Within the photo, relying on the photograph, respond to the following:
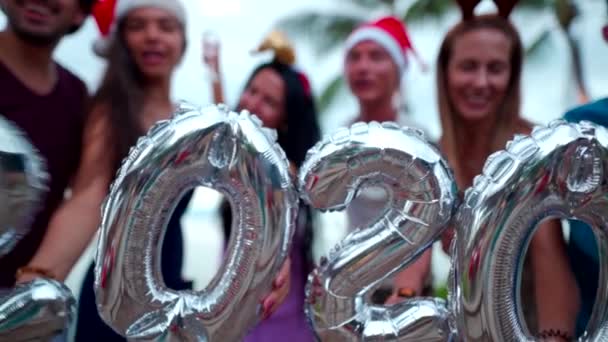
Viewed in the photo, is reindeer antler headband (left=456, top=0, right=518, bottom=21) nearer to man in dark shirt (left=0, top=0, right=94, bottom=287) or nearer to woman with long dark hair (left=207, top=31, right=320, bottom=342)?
woman with long dark hair (left=207, top=31, right=320, bottom=342)

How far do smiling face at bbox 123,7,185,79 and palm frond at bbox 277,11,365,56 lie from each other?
27.7ft

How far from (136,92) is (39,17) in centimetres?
27

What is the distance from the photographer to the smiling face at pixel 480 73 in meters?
2.29

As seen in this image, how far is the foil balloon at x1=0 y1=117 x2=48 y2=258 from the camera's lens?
1.52m

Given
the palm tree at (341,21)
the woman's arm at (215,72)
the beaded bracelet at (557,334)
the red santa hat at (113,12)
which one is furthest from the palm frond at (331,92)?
the beaded bracelet at (557,334)

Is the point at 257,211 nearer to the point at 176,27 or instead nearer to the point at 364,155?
the point at 364,155

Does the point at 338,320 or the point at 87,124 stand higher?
the point at 87,124

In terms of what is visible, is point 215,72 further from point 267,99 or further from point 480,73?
point 480,73

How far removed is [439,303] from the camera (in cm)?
168

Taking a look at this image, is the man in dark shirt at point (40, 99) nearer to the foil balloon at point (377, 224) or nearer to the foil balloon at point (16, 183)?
the foil balloon at point (16, 183)

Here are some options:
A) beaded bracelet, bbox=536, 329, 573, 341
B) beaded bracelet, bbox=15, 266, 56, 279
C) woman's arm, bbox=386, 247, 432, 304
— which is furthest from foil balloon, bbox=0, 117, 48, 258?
beaded bracelet, bbox=536, 329, 573, 341

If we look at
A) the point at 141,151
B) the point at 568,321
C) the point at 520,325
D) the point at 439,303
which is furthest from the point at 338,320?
the point at 568,321

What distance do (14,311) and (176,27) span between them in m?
0.93

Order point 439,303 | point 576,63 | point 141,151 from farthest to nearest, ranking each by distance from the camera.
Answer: point 576,63 → point 439,303 → point 141,151
